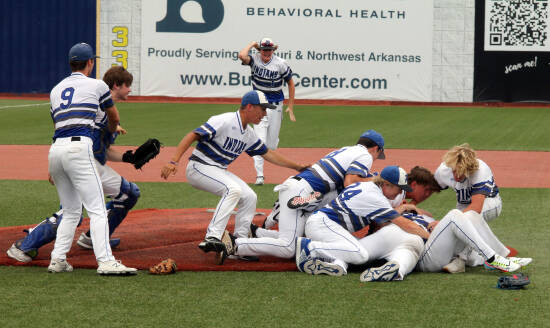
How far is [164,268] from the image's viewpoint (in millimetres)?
7094

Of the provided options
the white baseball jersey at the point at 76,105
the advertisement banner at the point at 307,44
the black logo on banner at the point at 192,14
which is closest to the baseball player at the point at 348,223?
the white baseball jersey at the point at 76,105

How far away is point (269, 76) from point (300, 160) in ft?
7.06

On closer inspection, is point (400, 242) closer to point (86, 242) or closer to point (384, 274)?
point (384, 274)

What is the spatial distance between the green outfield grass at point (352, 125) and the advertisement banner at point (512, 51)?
4.30ft

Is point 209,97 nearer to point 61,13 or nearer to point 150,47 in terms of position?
point 150,47

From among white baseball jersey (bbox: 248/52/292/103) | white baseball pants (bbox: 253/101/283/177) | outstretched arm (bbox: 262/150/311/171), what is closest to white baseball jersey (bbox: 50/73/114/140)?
outstretched arm (bbox: 262/150/311/171)

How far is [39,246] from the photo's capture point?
760 cm

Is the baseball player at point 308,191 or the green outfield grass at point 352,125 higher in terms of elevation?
the baseball player at point 308,191

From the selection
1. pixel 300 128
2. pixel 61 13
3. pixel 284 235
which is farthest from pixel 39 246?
pixel 61 13

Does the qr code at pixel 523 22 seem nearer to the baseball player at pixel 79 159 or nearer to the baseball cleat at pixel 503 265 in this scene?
the baseball cleat at pixel 503 265

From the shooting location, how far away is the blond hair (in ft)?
24.8

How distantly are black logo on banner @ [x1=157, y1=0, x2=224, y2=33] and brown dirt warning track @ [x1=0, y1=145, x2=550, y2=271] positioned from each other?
14084 millimetres

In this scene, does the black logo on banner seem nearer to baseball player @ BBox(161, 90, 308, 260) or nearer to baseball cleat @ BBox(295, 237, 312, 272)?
baseball player @ BBox(161, 90, 308, 260)

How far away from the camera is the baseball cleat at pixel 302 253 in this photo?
7.21 meters
